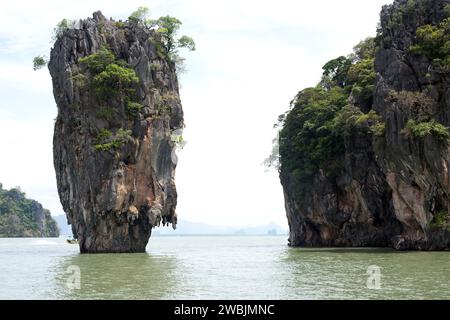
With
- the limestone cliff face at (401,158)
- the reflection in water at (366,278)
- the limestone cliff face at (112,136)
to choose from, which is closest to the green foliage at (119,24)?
the limestone cliff face at (112,136)

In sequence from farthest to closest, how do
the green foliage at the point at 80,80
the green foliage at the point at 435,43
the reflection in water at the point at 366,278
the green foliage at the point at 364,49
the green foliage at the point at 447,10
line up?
the green foliage at the point at 364,49 → the green foliage at the point at 80,80 → the green foliage at the point at 447,10 → the green foliage at the point at 435,43 → the reflection in water at the point at 366,278

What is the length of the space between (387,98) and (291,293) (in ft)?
77.6

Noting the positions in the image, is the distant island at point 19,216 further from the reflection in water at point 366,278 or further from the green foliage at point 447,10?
the reflection in water at point 366,278

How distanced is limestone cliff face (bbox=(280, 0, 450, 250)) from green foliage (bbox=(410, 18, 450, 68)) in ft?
1.24

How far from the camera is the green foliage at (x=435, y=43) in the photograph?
38125mm

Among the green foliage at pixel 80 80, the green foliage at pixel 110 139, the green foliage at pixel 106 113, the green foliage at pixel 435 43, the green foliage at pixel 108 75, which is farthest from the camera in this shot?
the green foliage at pixel 106 113

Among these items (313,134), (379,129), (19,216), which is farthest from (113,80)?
(19,216)

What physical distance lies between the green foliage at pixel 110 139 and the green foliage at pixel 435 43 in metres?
19.4

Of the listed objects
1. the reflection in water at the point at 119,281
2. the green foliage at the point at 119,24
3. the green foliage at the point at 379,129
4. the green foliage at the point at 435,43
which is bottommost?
the reflection in water at the point at 119,281

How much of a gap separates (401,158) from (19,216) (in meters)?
125

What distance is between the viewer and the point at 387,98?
40188 mm

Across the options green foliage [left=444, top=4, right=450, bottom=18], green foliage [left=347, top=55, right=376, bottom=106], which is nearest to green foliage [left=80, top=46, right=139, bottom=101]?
green foliage [left=347, top=55, right=376, bottom=106]

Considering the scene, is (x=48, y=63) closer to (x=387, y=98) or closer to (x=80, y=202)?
(x=80, y=202)

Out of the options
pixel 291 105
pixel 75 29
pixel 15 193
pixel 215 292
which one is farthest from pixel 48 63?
pixel 15 193
